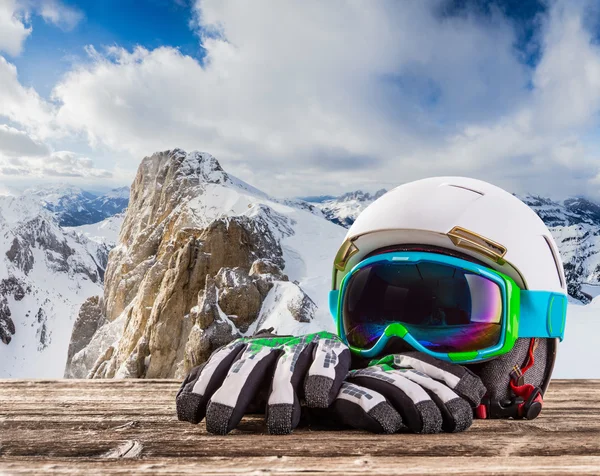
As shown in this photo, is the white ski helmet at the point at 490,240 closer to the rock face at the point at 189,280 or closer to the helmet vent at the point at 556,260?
the helmet vent at the point at 556,260

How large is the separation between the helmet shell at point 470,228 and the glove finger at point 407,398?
0.84m

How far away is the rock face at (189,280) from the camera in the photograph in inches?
776

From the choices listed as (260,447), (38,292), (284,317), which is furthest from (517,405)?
(38,292)

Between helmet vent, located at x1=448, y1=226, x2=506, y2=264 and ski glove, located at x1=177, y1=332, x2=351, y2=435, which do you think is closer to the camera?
ski glove, located at x1=177, y1=332, x2=351, y2=435

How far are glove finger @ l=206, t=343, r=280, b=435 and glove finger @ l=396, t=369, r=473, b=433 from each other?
24.3 inches

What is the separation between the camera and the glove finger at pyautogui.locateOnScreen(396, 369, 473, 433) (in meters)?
1.59

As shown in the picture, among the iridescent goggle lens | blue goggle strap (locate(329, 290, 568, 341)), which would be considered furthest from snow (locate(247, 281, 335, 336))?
blue goggle strap (locate(329, 290, 568, 341))

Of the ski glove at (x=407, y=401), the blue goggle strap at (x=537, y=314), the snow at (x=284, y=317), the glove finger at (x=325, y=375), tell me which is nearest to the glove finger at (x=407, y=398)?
the ski glove at (x=407, y=401)

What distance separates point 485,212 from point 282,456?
1.67 meters

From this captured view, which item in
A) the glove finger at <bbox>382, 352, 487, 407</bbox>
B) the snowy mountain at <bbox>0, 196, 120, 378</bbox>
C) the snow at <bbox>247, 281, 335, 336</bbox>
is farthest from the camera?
the snowy mountain at <bbox>0, 196, 120, 378</bbox>

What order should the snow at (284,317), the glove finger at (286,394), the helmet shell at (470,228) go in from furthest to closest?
the snow at (284,317) < the helmet shell at (470,228) < the glove finger at (286,394)

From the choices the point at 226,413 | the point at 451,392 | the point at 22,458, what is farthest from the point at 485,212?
the point at 22,458

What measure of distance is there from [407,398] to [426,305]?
0.75m

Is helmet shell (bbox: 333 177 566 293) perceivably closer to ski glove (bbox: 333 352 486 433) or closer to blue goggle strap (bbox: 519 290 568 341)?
blue goggle strap (bbox: 519 290 568 341)
